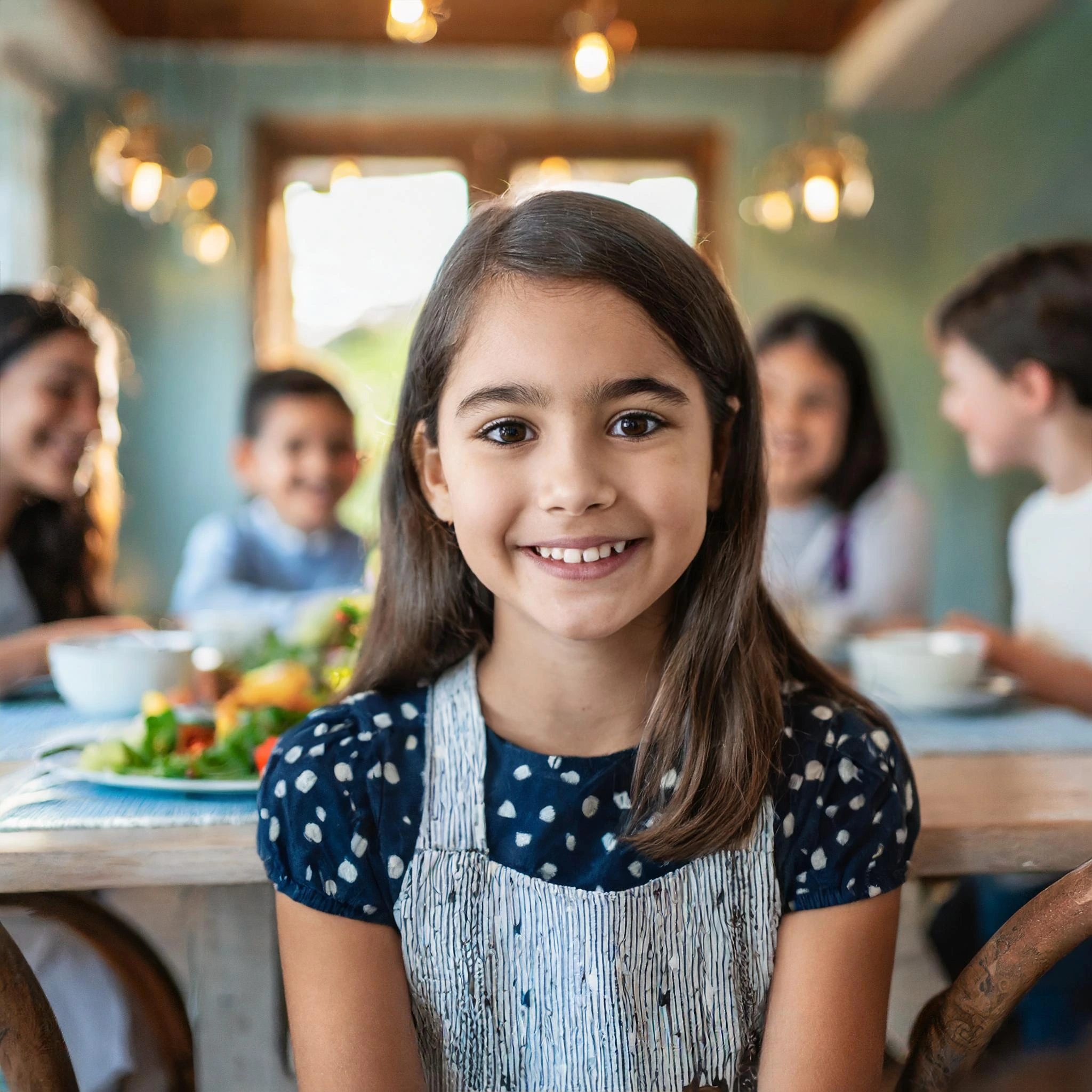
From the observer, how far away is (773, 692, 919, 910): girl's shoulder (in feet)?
2.71

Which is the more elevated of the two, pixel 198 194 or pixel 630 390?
pixel 198 194

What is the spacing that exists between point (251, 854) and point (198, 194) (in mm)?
2150

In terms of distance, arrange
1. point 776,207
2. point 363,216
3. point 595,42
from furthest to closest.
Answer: point 363,216
point 776,207
point 595,42

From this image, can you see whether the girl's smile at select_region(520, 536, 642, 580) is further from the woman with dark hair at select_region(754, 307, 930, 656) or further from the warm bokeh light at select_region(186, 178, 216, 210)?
the warm bokeh light at select_region(186, 178, 216, 210)

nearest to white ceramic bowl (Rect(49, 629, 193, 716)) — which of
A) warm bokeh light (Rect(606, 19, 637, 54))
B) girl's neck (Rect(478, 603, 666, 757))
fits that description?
girl's neck (Rect(478, 603, 666, 757))

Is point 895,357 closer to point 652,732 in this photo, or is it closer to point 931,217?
point 931,217

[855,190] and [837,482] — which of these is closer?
[837,482]

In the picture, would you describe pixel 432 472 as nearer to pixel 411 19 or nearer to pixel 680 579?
pixel 680 579

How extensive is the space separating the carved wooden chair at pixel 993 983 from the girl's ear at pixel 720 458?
37 cm

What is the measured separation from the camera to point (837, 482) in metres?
2.51

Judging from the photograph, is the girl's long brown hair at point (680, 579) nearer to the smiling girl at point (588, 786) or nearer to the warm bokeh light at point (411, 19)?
the smiling girl at point (588, 786)

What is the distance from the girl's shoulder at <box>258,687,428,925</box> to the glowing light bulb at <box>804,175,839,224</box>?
214cm

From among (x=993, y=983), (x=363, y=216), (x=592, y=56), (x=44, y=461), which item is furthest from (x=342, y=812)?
(x=363, y=216)

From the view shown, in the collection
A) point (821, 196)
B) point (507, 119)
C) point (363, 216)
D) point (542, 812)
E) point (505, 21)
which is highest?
point (505, 21)
